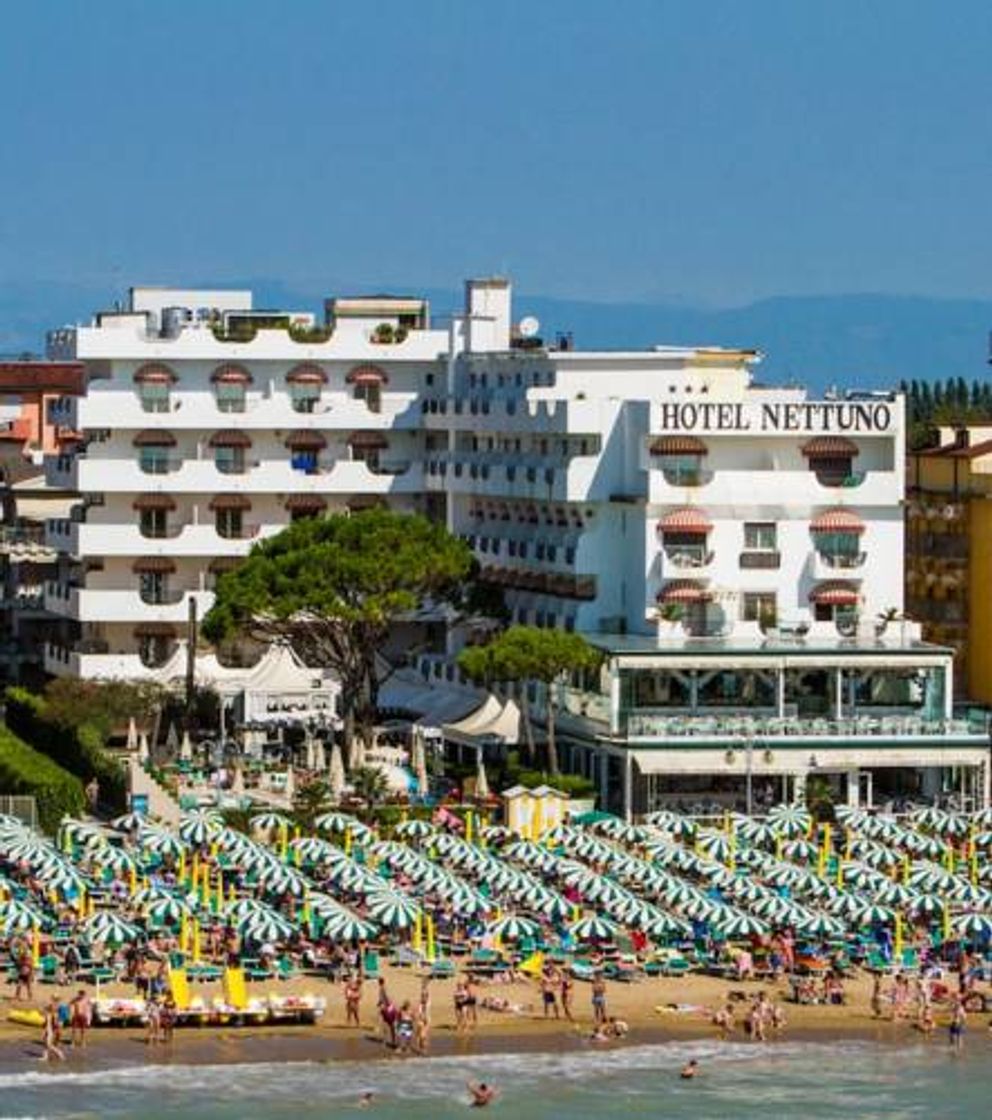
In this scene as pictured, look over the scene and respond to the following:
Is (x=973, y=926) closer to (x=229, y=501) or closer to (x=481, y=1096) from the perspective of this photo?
(x=481, y=1096)

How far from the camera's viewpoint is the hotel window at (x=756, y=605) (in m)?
113

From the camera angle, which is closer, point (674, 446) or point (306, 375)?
point (674, 446)

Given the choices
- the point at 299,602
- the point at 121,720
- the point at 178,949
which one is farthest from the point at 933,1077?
the point at 121,720

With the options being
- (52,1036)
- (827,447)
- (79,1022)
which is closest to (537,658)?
(827,447)

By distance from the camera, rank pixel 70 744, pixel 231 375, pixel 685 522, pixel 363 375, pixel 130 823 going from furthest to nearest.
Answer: pixel 363 375 → pixel 231 375 → pixel 70 744 → pixel 685 522 → pixel 130 823

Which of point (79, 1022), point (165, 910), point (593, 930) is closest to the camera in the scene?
point (79, 1022)

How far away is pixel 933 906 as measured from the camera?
88.9m

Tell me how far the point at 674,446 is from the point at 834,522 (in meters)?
5.33

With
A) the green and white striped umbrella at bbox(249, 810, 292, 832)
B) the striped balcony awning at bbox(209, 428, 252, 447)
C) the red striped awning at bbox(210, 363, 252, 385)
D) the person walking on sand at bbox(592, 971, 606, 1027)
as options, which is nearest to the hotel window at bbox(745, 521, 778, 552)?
the striped balcony awning at bbox(209, 428, 252, 447)

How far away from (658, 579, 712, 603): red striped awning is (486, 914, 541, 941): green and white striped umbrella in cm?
2744

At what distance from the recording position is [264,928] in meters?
83.0

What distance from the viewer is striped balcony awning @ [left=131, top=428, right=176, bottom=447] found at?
12425 cm

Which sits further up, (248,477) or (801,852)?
(248,477)

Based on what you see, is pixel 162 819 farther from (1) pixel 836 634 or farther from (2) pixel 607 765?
(1) pixel 836 634
